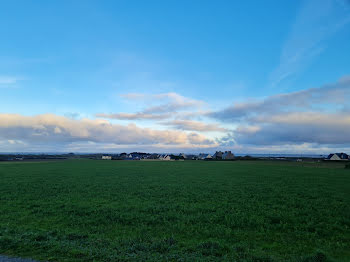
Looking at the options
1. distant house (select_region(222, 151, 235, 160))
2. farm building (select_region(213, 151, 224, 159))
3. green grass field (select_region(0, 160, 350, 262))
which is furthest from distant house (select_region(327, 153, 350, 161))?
green grass field (select_region(0, 160, 350, 262))

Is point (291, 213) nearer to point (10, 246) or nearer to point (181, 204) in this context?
point (181, 204)

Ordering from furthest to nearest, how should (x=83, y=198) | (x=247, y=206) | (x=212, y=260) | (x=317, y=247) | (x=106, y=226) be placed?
(x=83, y=198) → (x=247, y=206) → (x=106, y=226) → (x=317, y=247) → (x=212, y=260)

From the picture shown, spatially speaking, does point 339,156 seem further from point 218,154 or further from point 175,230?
point 175,230

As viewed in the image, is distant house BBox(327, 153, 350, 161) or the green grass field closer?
the green grass field

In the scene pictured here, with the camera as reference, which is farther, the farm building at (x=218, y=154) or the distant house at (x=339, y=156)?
the farm building at (x=218, y=154)

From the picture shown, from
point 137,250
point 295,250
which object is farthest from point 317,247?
point 137,250

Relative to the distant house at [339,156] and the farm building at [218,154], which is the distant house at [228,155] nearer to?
the farm building at [218,154]

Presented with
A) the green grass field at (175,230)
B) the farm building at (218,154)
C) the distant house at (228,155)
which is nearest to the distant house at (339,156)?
the distant house at (228,155)

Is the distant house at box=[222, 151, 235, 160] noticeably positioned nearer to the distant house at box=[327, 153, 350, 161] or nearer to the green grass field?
the distant house at box=[327, 153, 350, 161]

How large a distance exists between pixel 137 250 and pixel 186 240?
2.32 metres

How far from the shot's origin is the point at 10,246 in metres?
8.45

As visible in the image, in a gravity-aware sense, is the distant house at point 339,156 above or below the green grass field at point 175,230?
above

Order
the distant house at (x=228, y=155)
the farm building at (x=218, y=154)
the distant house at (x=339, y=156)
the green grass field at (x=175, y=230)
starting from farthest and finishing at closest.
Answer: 1. the farm building at (x=218, y=154)
2. the distant house at (x=228, y=155)
3. the distant house at (x=339, y=156)
4. the green grass field at (x=175, y=230)

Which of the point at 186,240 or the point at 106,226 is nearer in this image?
the point at 186,240
